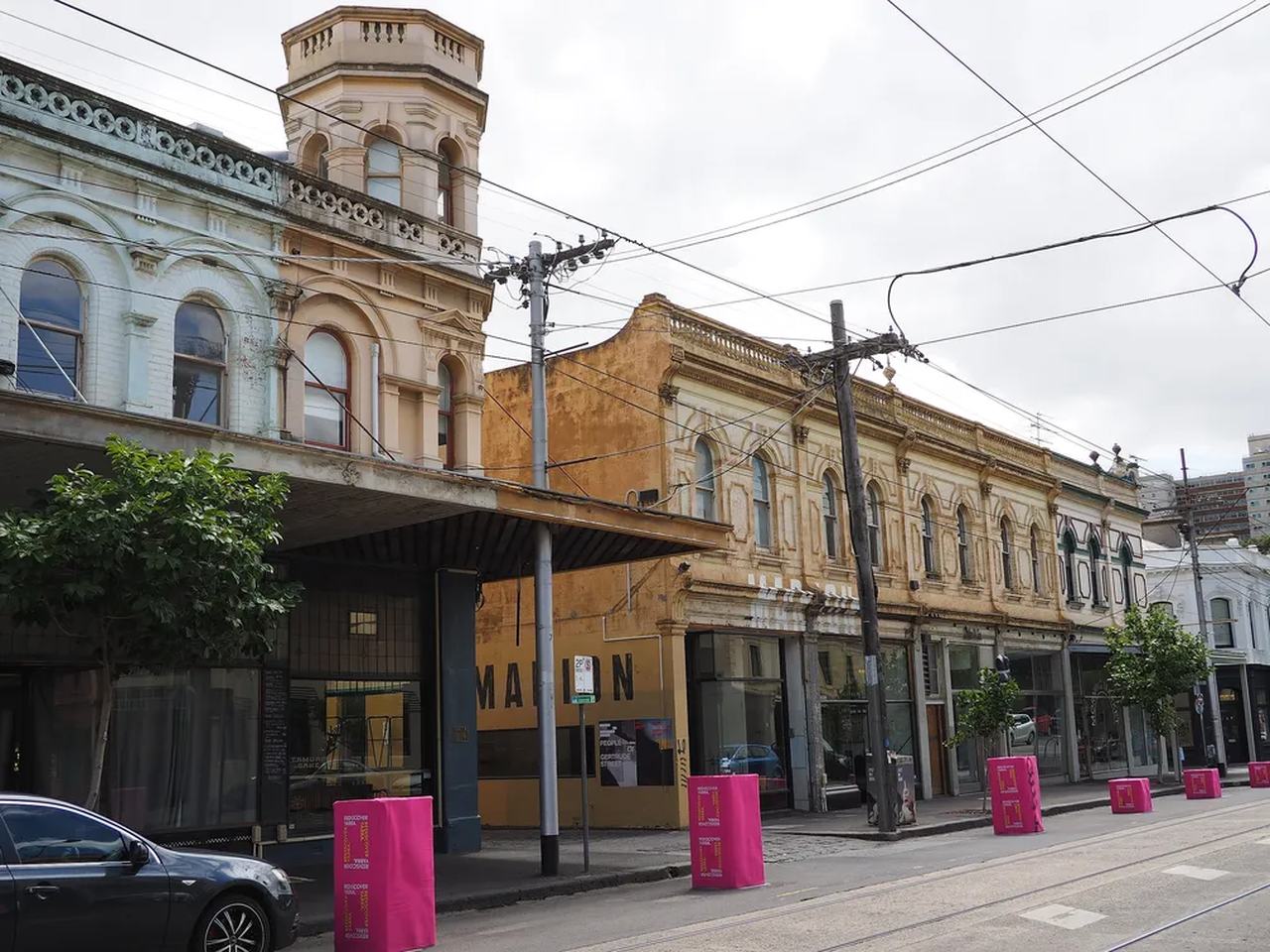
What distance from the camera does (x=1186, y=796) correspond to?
99.6ft

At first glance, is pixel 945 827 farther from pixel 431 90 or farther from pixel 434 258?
pixel 431 90

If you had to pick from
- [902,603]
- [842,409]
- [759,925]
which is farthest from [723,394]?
[759,925]

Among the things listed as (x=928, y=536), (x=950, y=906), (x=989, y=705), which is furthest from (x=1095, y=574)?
(x=950, y=906)

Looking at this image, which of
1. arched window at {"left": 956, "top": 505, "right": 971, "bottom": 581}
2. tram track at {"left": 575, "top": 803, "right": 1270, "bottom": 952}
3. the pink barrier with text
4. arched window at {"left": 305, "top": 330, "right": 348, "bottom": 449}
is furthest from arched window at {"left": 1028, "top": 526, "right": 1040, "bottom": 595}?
arched window at {"left": 305, "top": 330, "right": 348, "bottom": 449}

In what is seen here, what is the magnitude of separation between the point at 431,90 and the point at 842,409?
28.7 feet

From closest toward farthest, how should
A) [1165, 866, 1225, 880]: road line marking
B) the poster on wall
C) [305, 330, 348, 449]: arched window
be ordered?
[1165, 866, 1225, 880]: road line marking → [305, 330, 348, 449]: arched window → the poster on wall

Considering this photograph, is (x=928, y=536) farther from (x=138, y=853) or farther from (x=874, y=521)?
(x=138, y=853)

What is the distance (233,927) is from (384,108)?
1430cm

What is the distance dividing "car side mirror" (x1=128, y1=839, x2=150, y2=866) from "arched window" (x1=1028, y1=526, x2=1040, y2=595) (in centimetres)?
3328

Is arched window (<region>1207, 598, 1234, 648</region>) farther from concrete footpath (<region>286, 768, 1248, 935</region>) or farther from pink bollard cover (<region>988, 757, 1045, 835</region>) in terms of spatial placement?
pink bollard cover (<region>988, 757, 1045, 835</region>)

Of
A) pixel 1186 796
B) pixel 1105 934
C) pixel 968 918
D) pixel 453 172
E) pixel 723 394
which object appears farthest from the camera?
pixel 1186 796

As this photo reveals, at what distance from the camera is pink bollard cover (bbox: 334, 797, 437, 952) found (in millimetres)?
11375

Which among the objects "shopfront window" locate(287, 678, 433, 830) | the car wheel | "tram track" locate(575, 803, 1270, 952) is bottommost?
"tram track" locate(575, 803, 1270, 952)

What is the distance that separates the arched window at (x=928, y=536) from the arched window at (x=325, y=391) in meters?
18.5
